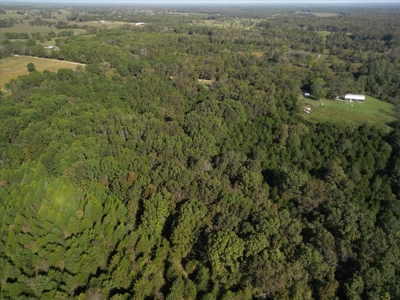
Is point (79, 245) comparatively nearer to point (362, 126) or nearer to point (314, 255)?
point (314, 255)

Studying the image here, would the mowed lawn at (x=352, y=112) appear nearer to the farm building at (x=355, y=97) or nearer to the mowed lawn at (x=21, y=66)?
the farm building at (x=355, y=97)

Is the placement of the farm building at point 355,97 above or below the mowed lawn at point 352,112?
above

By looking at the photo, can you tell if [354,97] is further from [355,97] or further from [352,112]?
[352,112]

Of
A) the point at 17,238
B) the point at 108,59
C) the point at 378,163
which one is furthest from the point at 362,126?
the point at 108,59

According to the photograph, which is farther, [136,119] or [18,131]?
[136,119]

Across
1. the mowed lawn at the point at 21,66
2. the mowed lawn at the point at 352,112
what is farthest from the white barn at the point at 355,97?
the mowed lawn at the point at 21,66

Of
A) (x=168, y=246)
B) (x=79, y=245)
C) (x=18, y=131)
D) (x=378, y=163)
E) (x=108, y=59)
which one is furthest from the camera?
(x=108, y=59)
